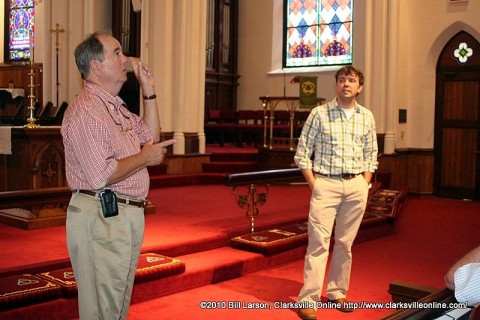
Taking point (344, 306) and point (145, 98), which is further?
point (344, 306)

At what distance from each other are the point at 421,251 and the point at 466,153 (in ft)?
15.3

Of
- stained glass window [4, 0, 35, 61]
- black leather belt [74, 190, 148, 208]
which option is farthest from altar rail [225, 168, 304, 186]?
stained glass window [4, 0, 35, 61]

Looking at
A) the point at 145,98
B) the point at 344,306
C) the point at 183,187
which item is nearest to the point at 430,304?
the point at 145,98

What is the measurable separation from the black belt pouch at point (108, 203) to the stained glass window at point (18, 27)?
526 inches

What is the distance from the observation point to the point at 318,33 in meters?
13.5

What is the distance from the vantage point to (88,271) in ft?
8.71

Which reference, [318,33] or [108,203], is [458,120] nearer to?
[318,33]

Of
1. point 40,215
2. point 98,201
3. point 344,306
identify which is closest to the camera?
point 98,201

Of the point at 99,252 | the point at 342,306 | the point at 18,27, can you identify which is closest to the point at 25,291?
the point at 99,252

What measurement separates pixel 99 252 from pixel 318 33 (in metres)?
11.5

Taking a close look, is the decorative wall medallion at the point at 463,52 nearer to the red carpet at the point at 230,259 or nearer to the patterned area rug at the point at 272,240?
the red carpet at the point at 230,259

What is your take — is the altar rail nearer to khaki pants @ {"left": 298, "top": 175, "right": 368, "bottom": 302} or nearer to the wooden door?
khaki pants @ {"left": 298, "top": 175, "right": 368, "bottom": 302}

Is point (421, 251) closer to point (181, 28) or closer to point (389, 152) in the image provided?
point (389, 152)

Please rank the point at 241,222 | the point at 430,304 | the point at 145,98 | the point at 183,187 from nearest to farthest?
the point at 430,304
the point at 145,98
the point at 241,222
the point at 183,187
